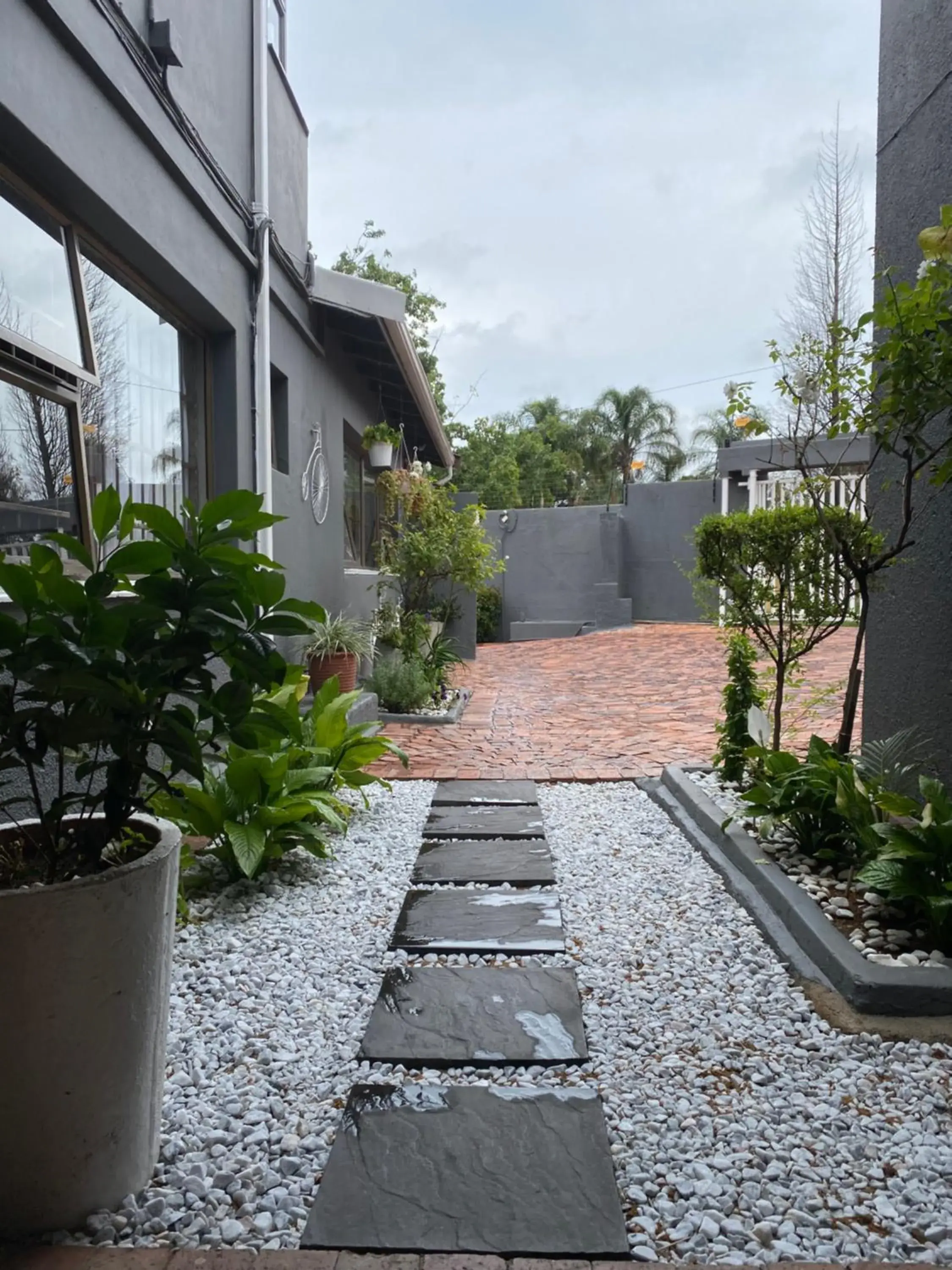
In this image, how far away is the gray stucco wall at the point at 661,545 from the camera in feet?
56.3

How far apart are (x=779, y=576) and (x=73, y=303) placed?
11.5ft

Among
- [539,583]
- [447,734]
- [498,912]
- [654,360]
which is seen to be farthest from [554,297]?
[498,912]

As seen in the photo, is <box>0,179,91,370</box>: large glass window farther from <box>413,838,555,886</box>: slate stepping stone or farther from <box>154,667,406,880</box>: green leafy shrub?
<box>413,838,555,886</box>: slate stepping stone

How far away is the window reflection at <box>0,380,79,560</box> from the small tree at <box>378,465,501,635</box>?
17.4 feet

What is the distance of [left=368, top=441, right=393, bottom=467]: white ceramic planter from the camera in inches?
377

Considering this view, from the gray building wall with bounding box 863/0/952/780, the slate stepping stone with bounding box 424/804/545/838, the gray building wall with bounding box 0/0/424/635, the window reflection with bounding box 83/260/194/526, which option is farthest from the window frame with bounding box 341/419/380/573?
the gray building wall with bounding box 863/0/952/780

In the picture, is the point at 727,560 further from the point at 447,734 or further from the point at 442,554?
the point at 442,554

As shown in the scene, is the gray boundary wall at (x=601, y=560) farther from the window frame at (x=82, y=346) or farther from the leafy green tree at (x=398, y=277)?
the window frame at (x=82, y=346)

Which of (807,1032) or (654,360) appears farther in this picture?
(654,360)

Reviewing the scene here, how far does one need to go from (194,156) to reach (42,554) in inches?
148

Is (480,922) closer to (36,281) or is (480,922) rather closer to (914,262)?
(36,281)

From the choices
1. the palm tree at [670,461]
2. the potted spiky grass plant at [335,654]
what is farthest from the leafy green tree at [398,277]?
the potted spiky grass plant at [335,654]

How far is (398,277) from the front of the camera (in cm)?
2041

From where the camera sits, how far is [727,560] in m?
4.64
